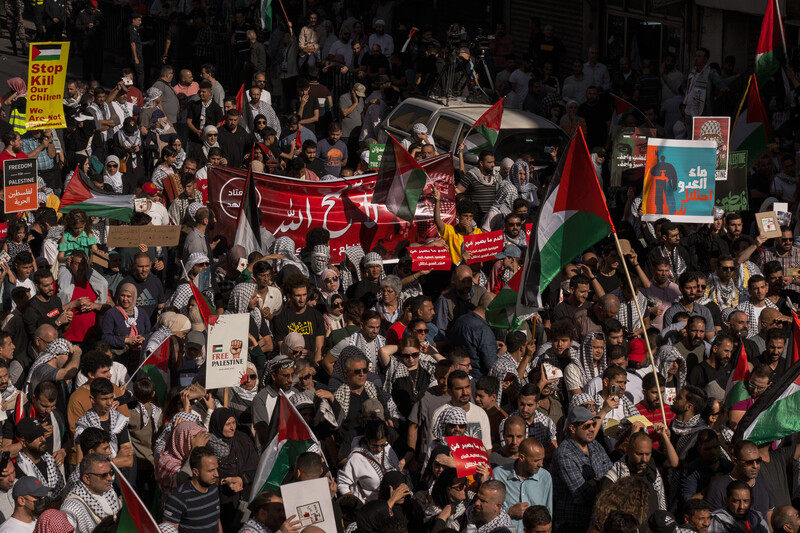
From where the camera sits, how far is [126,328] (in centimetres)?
1197

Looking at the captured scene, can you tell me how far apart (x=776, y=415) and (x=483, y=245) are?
4390mm

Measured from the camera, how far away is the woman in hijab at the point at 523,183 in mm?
15930

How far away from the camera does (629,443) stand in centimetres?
948

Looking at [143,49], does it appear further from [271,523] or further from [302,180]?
[271,523]

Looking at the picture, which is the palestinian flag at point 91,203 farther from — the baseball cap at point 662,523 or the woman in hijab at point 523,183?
the baseball cap at point 662,523

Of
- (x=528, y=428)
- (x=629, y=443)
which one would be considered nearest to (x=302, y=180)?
(x=528, y=428)

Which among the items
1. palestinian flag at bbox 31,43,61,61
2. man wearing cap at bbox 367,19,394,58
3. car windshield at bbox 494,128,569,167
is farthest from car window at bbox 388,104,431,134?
palestinian flag at bbox 31,43,61,61

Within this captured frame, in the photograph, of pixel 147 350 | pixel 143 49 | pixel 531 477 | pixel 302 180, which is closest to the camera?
pixel 531 477

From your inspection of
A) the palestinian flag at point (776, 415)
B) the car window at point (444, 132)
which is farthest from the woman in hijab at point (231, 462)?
the car window at point (444, 132)

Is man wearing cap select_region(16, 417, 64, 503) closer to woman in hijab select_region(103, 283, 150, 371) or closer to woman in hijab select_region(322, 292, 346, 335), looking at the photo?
woman in hijab select_region(103, 283, 150, 371)

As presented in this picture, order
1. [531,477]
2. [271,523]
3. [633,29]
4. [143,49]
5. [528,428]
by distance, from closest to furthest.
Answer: [271,523] → [531,477] → [528,428] → [633,29] → [143,49]

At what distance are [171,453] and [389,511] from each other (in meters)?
1.81

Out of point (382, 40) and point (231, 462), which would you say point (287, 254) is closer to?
point (231, 462)

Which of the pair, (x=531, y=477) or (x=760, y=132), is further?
(x=760, y=132)
